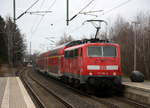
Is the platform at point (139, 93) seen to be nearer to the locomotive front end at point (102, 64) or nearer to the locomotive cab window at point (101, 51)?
the locomotive front end at point (102, 64)

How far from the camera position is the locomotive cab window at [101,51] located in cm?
1545

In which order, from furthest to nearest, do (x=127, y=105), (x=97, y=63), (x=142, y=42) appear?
(x=142, y=42) < (x=97, y=63) < (x=127, y=105)

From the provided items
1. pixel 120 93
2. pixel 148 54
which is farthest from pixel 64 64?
pixel 148 54

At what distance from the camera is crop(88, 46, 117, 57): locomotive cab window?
50.7 ft

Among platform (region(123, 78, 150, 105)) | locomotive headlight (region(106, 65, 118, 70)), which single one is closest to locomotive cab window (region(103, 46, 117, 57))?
locomotive headlight (region(106, 65, 118, 70))

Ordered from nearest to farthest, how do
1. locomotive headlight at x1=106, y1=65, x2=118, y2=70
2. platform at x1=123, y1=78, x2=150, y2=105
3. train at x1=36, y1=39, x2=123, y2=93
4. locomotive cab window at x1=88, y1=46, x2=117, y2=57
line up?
platform at x1=123, y1=78, x2=150, y2=105 → train at x1=36, y1=39, x2=123, y2=93 → locomotive headlight at x1=106, y1=65, x2=118, y2=70 → locomotive cab window at x1=88, y1=46, x2=117, y2=57

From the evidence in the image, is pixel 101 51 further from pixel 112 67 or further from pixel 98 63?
pixel 112 67

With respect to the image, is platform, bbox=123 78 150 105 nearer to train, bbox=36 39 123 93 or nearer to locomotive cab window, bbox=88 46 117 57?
train, bbox=36 39 123 93

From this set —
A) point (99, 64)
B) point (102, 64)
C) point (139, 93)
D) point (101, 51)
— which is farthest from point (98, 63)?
point (139, 93)

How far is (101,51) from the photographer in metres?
15.5

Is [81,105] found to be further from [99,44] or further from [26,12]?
[26,12]

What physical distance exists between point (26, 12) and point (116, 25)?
32.1m

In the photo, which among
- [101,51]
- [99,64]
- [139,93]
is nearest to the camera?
[139,93]

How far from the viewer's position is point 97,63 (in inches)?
599
